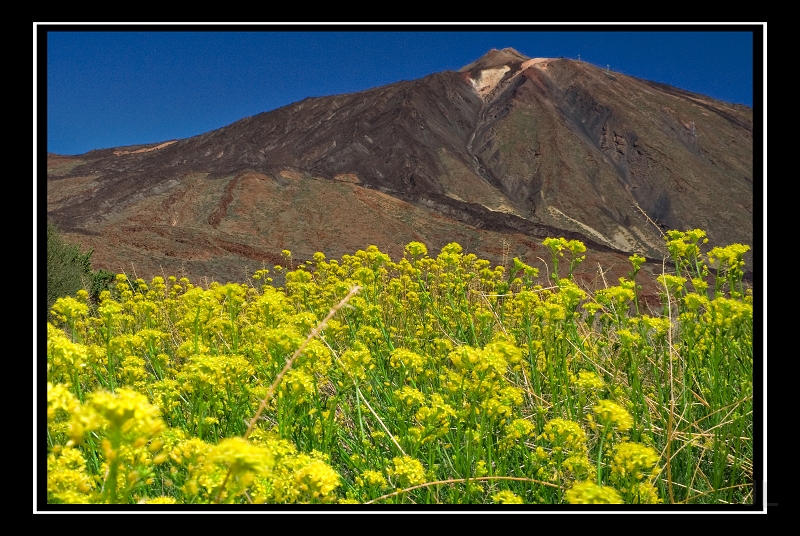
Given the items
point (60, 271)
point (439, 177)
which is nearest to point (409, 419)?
point (60, 271)

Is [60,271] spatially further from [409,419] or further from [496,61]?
[496,61]

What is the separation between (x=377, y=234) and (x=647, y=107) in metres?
61.9

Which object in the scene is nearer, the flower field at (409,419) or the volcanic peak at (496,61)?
the flower field at (409,419)

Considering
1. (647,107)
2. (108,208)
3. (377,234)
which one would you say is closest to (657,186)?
(647,107)

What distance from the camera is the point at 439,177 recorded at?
56.1 metres

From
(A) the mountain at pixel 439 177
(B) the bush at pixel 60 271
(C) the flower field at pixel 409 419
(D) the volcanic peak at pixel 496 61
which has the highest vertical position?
(D) the volcanic peak at pixel 496 61

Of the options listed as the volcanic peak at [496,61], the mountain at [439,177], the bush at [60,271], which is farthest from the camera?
the volcanic peak at [496,61]

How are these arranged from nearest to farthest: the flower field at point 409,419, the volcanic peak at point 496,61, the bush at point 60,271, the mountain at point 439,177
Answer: the flower field at point 409,419, the bush at point 60,271, the mountain at point 439,177, the volcanic peak at point 496,61

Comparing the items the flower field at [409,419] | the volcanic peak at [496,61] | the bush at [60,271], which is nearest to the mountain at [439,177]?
the volcanic peak at [496,61]

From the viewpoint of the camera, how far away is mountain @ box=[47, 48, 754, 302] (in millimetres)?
25078

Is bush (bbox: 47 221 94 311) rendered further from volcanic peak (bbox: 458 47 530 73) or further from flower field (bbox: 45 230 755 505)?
volcanic peak (bbox: 458 47 530 73)

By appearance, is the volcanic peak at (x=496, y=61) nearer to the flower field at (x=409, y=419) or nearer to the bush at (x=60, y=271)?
the bush at (x=60, y=271)

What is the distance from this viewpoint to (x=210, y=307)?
12.3ft

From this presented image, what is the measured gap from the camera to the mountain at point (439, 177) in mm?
25078
